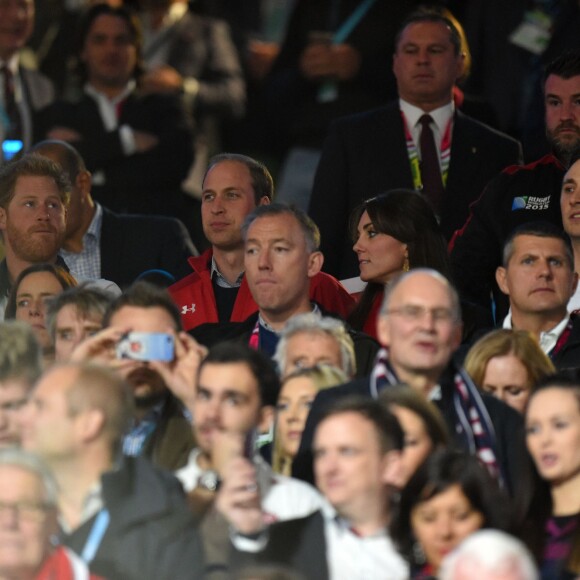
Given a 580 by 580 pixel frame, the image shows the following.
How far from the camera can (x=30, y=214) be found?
10.3 meters

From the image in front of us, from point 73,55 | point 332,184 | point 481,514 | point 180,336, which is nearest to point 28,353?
point 180,336

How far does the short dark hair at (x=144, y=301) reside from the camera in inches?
346

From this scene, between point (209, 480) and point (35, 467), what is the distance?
83cm

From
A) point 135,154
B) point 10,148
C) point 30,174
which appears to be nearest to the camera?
point 30,174

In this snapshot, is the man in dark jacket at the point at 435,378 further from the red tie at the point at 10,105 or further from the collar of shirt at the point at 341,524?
the red tie at the point at 10,105

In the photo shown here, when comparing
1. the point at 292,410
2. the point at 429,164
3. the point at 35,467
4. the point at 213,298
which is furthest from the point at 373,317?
the point at 35,467

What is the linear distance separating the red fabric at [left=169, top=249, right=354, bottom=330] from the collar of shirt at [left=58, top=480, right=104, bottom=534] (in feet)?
8.41

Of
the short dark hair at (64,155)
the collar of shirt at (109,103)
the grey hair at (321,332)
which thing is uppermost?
the collar of shirt at (109,103)

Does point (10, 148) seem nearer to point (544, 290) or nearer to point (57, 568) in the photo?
point (544, 290)

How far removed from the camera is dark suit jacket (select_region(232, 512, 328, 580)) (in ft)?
24.7

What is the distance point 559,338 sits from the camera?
941 cm

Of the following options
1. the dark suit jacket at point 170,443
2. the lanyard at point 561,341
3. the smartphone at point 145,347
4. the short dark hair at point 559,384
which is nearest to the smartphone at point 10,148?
the smartphone at point 145,347

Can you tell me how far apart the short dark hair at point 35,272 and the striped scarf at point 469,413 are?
187 cm

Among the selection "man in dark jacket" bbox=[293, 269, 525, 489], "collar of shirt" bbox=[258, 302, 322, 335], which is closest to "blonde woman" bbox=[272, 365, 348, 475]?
"man in dark jacket" bbox=[293, 269, 525, 489]
